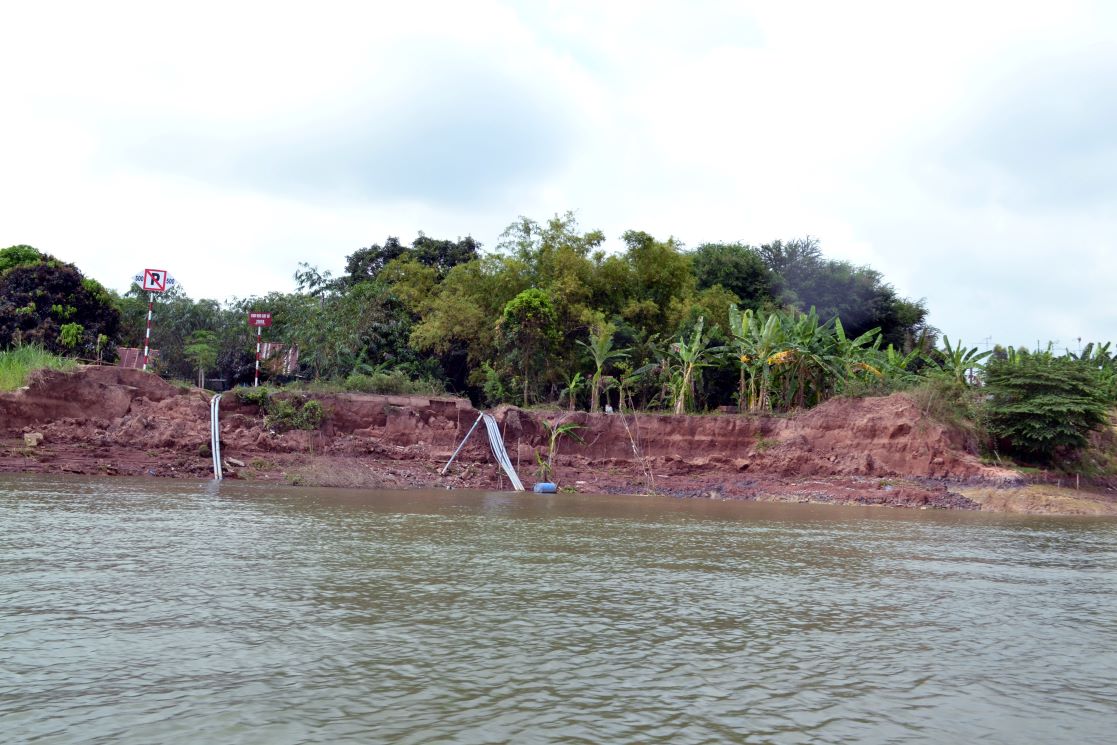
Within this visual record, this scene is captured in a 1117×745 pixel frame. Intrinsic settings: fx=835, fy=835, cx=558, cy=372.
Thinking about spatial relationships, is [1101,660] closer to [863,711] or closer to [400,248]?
[863,711]

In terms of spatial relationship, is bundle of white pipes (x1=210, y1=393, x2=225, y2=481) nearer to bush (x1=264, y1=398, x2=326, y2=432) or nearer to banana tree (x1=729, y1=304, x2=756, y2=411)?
bush (x1=264, y1=398, x2=326, y2=432)

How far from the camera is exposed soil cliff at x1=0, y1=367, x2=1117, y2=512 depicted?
21281 mm

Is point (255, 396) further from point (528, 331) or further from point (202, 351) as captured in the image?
point (202, 351)

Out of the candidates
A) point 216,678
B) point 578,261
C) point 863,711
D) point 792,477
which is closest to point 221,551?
point 216,678

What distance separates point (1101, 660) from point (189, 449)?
2096 centimetres

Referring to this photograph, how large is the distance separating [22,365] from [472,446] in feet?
40.7

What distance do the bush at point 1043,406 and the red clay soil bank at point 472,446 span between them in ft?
6.41

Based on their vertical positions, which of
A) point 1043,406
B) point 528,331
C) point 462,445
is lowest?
point 462,445

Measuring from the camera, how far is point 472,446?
2619 centimetres

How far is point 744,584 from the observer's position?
316 inches

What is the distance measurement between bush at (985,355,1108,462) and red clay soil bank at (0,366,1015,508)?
1955 millimetres

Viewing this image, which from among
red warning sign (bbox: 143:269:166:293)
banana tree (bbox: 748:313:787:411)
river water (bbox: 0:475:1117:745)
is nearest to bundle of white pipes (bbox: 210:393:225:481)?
red warning sign (bbox: 143:269:166:293)

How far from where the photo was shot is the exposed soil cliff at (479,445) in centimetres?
2128

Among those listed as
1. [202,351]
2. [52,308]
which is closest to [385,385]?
[52,308]
